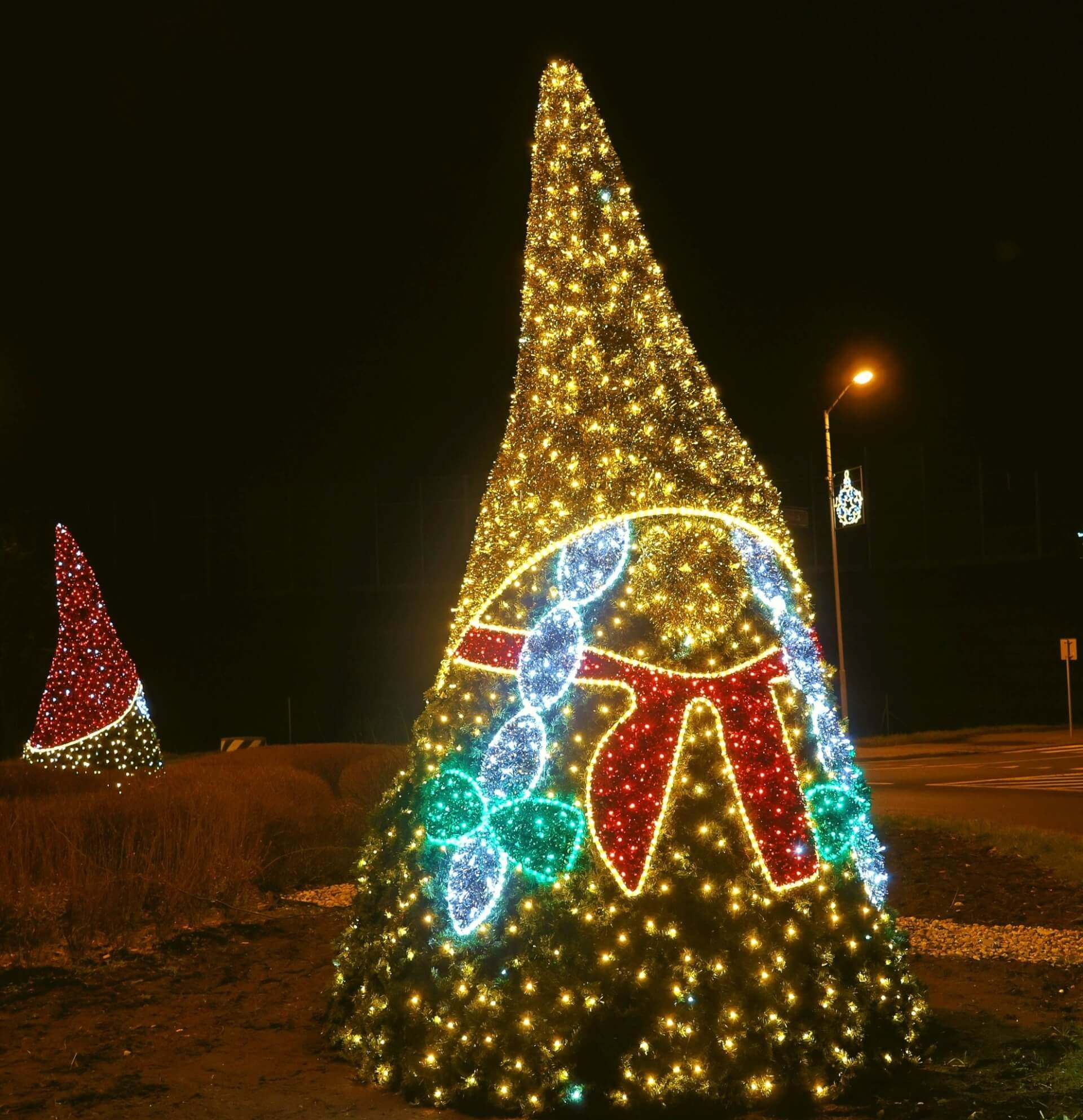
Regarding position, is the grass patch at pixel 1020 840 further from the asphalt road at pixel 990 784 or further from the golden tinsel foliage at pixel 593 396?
the golden tinsel foliage at pixel 593 396

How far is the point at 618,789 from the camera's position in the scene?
15.6 feet

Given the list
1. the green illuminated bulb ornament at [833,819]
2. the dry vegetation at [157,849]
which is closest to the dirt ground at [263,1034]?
the dry vegetation at [157,849]

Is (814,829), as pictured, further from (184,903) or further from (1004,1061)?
(184,903)

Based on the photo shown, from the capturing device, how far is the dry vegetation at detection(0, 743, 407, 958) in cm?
771

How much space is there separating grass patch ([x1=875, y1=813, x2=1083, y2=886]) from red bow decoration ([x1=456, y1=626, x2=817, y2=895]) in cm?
506

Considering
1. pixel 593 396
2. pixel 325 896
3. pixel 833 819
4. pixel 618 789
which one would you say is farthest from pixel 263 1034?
pixel 325 896

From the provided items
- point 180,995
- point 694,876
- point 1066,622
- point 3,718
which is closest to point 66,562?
point 180,995

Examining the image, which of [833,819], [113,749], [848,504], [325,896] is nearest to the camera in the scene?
[833,819]

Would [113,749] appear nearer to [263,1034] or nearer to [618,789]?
[263,1034]

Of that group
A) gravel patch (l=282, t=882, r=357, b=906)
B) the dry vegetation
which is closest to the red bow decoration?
the dry vegetation

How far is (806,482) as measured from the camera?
38438mm

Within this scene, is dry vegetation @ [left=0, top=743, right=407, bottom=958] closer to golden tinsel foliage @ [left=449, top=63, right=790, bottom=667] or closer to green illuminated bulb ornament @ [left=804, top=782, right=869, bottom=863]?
golden tinsel foliage @ [left=449, top=63, right=790, bottom=667]

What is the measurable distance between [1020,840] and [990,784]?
7.81m

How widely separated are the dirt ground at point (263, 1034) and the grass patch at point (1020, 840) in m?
1.08
